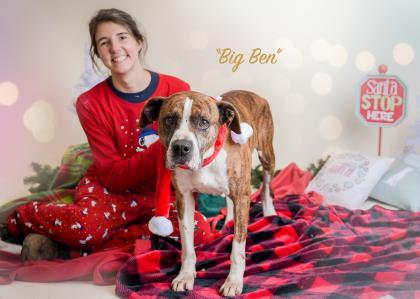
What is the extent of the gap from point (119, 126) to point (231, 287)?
0.61 meters

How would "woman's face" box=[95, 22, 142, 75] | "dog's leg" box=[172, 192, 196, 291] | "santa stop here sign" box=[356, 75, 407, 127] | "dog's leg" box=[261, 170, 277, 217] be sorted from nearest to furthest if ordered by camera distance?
"dog's leg" box=[172, 192, 196, 291] → "woman's face" box=[95, 22, 142, 75] → "santa stop here sign" box=[356, 75, 407, 127] → "dog's leg" box=[261, 170, 277, 217]

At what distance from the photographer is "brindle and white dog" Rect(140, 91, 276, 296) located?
3.81ft

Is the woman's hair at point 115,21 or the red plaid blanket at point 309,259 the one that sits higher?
the woman's hair at point 115,21

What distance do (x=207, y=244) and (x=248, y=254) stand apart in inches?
5.9

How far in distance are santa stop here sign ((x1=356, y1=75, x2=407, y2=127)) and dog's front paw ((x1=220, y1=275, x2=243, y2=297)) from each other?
74cm

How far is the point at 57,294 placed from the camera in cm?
132

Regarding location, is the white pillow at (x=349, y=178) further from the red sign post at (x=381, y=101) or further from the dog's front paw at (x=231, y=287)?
the dog's front paw at (x=231, y=287)

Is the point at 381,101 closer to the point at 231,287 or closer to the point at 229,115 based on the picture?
the point at 229,115

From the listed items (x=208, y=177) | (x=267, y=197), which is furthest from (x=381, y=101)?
(x=208, y=177)

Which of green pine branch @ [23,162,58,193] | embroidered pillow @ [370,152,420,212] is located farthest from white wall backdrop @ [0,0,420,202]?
embroidered pillow @ [370,152,420,212]

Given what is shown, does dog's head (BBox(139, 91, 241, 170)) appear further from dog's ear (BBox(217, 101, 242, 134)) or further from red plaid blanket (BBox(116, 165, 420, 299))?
red plaid blanket (BBox(116, 165, 420, 299))

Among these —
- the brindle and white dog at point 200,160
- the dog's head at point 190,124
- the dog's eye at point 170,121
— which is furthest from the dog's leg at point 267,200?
the dog's eye at point 170,121

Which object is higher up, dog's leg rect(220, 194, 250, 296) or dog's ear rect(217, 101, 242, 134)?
dog's ear rect(217, 101, 242, 134)

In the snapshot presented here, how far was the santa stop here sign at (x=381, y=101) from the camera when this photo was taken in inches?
62.1
